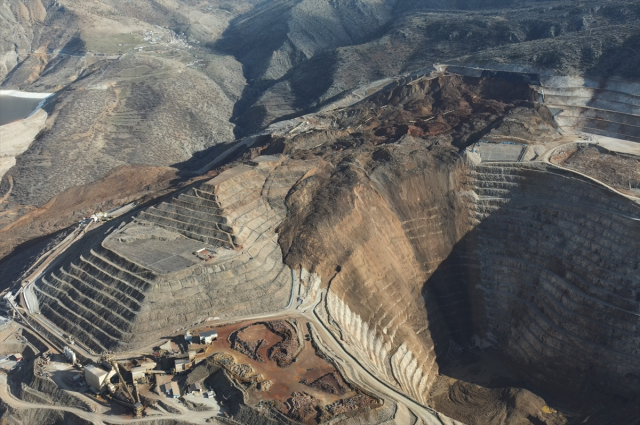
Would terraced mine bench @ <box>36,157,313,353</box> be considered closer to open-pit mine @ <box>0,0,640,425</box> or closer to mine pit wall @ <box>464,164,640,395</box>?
open-pit mine @ <box>0,0,640,425</box>

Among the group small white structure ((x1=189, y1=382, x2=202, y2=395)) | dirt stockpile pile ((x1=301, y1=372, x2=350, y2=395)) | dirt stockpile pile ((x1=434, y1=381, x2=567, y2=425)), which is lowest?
dirt stockpile pile ((x1=434, y1=381, x2=567, y2=425))

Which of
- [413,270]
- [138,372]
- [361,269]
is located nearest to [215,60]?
[413,270]

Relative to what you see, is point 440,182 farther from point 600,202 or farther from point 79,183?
point 79,183

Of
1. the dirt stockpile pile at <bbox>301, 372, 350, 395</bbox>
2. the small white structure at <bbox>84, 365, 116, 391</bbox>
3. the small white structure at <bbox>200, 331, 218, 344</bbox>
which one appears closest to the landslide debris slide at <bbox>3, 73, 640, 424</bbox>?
the small white structure at <bbox>200, 331, 218, 344</bbox>

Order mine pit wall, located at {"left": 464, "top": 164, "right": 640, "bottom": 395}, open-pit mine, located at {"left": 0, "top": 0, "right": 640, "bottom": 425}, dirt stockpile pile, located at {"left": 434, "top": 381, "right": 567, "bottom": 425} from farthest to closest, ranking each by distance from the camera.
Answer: mine pit wall, located at {"left": 464, "top": 164, "right": 640, "bottom": 395} → dirt stockpile pile, located at {"left": 434, "top": 381, "right": 567, "bottom": 425} → open-pit mine, located at {"left": 0, "top": 0, "right": 640, "bottom": 425}

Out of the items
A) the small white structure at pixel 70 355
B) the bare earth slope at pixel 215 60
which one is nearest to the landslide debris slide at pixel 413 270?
the small white structure at pixel 70 355

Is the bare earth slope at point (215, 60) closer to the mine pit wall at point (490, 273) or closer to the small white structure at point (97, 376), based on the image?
the mine pit wall at point (490, 273)

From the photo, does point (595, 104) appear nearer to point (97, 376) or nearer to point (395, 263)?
point (395, 263)
